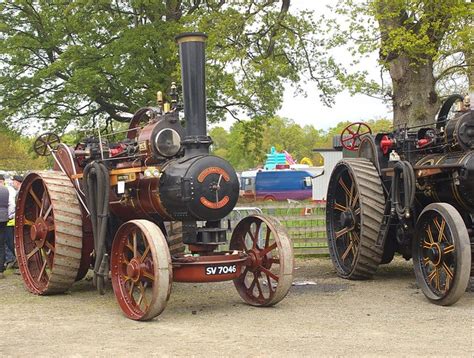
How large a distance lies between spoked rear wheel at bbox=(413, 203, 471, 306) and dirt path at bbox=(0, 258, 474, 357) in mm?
176

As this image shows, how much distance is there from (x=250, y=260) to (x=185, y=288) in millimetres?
1573

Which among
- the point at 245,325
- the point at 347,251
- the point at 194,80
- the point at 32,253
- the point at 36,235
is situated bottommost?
the point at 245,325

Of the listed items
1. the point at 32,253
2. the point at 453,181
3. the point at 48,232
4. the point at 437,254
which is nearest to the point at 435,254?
the point at 437,254

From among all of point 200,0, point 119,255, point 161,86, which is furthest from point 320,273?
point 200,0

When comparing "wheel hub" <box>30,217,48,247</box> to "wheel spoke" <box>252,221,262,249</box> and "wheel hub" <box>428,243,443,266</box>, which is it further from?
"wheel hub" <box>428,243,443,266</box>

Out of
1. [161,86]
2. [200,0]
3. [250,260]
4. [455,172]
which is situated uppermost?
[200,0]

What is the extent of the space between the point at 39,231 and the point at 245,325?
2.95 meters

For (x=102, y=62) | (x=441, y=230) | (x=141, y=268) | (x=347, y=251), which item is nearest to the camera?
(x=141, y=268)

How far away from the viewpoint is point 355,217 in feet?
26.9

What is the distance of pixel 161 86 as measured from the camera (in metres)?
19.4

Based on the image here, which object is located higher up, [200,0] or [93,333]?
[200,0]

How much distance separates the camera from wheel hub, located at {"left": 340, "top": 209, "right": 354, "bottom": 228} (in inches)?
323

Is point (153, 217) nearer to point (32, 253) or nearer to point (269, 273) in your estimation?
point (269, 273)

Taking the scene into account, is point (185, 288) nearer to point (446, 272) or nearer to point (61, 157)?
point (61, 157)
